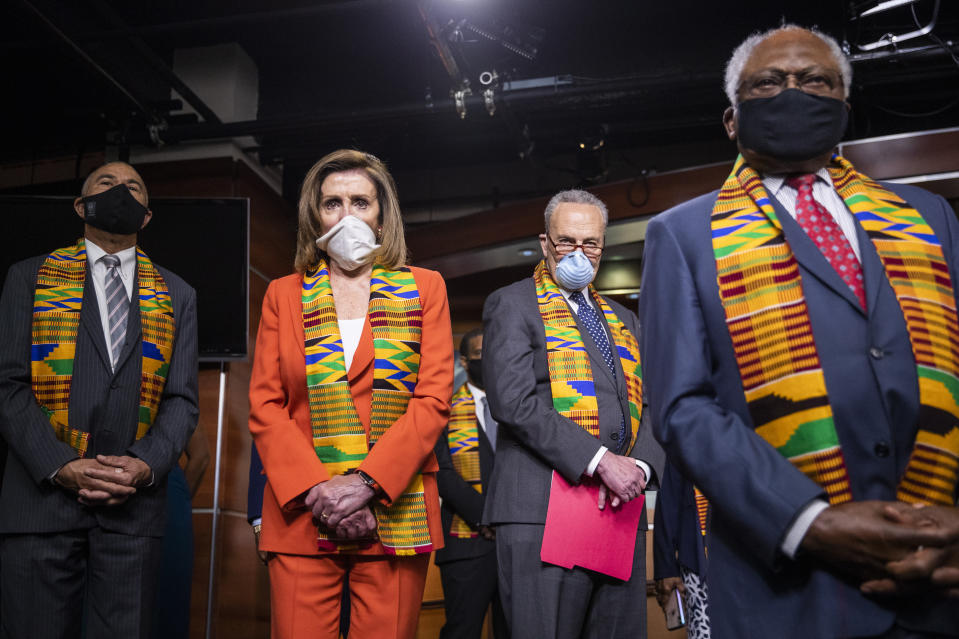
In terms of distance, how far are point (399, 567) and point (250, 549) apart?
11.5ft

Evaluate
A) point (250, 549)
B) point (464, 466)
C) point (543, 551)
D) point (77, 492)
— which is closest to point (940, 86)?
point (464, 466)

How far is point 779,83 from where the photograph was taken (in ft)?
4.74

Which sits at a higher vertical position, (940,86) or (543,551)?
(940,86)

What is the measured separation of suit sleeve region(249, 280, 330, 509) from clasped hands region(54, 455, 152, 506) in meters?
0.50

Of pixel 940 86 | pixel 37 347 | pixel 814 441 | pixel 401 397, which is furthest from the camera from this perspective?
pixel 940 86

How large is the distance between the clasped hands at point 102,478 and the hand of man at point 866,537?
184 centimetres

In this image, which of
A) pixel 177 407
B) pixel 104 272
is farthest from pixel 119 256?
pixel 177 407

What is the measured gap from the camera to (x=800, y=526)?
114 centimetres

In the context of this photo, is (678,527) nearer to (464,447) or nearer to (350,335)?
(350,335)

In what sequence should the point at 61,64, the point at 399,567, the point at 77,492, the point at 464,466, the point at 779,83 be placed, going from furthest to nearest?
the point at 61,64 → the point at 464,466 → the point at 77,492 → the point at 399,567 → the point at 779,83

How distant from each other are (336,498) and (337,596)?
0.25m

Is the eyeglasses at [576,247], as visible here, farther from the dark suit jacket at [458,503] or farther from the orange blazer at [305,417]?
the dark suit jacket at [458,503]

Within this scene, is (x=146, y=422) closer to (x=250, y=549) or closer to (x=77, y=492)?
(x=77, y=492)

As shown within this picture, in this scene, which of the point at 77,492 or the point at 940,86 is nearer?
the point at 77,492
